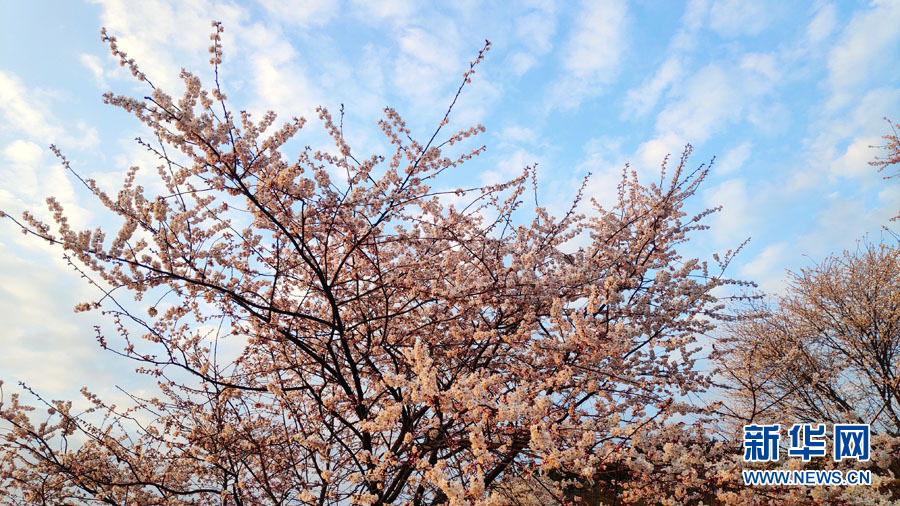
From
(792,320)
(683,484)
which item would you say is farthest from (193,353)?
(792,320)

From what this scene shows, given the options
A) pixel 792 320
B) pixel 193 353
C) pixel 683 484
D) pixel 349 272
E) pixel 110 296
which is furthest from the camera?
pixel 792 320

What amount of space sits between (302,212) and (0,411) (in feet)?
13.5

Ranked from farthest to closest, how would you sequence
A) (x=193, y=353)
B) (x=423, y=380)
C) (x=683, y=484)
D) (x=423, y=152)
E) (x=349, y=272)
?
(x=193, y=353) < (x=349, y=272) < (x=423, y=152) < (x=683, y=484) < (x=423, y=380)

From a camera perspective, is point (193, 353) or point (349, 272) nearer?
point (349, 272)

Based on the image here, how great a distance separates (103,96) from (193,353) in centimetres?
338

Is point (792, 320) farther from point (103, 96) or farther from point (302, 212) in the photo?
point (103, 96)

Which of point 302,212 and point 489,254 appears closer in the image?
point 302,212

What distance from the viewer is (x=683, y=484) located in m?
4.17

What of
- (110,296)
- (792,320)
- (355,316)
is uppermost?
(792,320)

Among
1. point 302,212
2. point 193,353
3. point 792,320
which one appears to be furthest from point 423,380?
point 792,320

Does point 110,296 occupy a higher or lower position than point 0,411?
higher

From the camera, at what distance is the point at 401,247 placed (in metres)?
5.93

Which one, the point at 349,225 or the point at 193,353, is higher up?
the point at 349,225

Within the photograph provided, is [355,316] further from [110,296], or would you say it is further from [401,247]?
[110,296]
